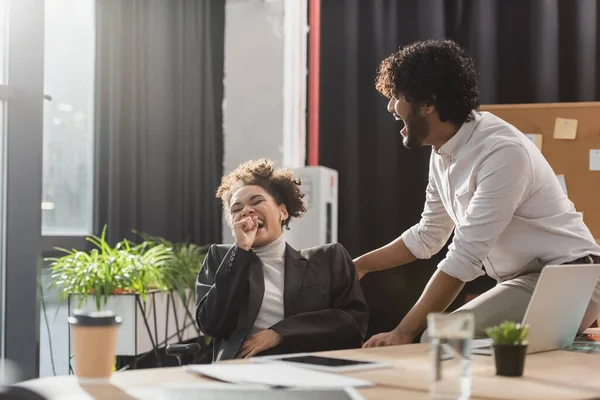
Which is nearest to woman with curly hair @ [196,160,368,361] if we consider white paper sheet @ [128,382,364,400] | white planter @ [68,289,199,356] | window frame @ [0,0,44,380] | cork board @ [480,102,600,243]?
white paper sheet @ [128,382,364,400]

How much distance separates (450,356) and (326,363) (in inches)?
14.0

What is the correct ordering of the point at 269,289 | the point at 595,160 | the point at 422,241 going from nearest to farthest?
the point at 269,289
the point at 422,241
the point at 595,160

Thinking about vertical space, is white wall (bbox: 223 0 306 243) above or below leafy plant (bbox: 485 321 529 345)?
above

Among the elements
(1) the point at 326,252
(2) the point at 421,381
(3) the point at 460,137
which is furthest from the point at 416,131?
(2) the point at 421,381

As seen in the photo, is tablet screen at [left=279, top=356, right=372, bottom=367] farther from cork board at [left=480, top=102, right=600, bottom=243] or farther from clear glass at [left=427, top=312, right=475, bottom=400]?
cork board at [left=480, top=102, right=600, bottom=243]

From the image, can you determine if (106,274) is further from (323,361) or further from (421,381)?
(421,381)

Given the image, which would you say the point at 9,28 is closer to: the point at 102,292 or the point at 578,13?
the point at 102,292

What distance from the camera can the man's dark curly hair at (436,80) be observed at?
2.32 meters

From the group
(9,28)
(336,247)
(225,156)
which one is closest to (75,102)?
(9,28)

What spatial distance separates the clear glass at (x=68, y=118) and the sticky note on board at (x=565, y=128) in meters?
2.35

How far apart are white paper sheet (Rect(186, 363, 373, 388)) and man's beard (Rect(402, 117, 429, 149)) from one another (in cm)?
114

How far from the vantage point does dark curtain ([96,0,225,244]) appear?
414 cm

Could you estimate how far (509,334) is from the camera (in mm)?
1411

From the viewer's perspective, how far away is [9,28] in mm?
3707
